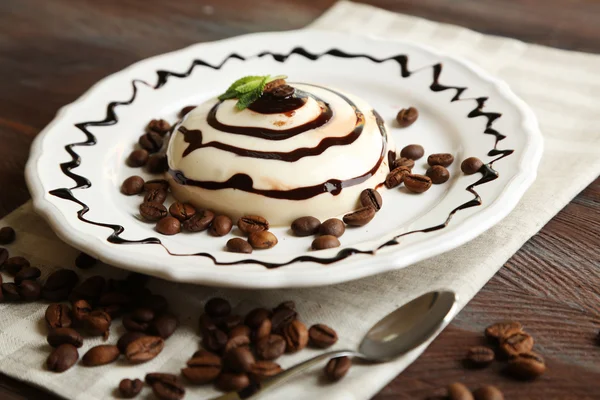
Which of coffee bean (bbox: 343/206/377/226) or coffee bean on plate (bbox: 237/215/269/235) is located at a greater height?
coffee bean (bbox: 343/206/377/226)

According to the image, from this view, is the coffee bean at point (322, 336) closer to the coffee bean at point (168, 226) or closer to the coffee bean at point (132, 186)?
the coffee bean at point (168, 226)

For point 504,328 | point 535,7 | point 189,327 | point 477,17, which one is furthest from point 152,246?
point 535,7

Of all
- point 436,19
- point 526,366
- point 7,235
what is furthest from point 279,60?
point 526,366

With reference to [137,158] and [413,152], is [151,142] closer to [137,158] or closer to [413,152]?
[137,158]

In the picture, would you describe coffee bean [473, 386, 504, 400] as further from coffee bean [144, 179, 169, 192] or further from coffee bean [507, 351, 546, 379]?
coffee bean [144, 179, 169, 192]

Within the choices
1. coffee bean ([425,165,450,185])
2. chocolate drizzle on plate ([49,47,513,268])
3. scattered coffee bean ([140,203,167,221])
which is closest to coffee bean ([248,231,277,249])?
chocolate drizzle on plate ([49,47,513,268])

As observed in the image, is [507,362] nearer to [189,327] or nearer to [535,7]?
[189,327]
